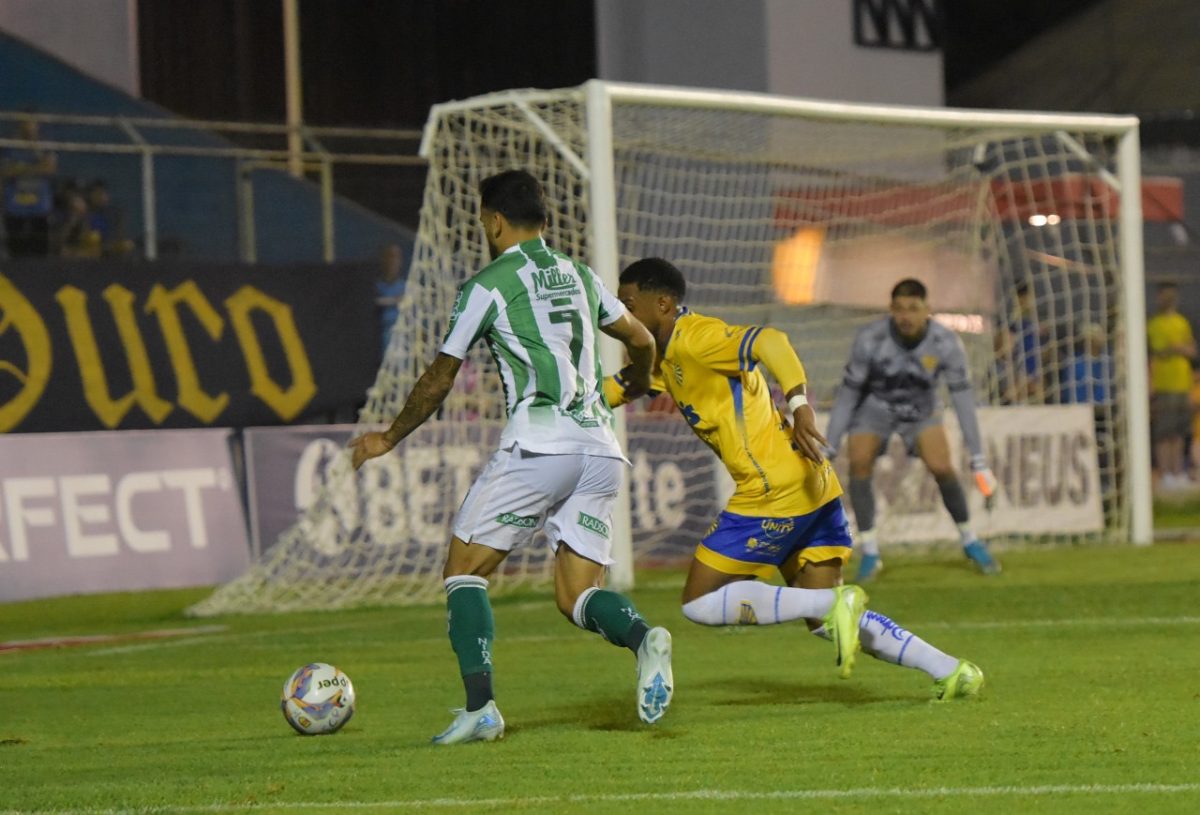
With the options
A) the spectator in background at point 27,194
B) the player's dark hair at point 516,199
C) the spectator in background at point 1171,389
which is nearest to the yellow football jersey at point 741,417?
the player's dark hair at point 516,199

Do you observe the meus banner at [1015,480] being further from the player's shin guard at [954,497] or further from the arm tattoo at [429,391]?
the arm tattoo at [429,391]

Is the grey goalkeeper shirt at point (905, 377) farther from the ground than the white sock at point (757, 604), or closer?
farther from the ground

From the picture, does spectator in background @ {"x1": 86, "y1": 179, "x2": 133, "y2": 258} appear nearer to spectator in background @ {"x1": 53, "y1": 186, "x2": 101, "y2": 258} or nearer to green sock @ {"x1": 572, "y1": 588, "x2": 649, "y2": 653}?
spectator in background @ {"x1": 53, "y1": 186, "x2": 101, "y2": 258}

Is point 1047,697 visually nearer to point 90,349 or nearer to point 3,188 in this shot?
point 90,349

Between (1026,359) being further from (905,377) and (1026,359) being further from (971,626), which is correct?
(971,626)

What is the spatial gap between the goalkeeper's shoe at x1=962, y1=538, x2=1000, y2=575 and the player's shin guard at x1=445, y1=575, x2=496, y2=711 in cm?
741

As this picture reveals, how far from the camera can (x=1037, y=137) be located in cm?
1556

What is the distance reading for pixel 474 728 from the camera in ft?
20.0

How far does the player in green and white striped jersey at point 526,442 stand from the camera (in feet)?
20.1

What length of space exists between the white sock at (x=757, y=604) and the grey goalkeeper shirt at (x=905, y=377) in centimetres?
557

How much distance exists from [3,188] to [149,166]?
127 cm

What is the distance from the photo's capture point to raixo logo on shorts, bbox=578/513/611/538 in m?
6.36

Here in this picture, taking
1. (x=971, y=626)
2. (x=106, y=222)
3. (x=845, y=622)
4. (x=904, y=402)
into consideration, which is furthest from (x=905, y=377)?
(x=106, y=222)

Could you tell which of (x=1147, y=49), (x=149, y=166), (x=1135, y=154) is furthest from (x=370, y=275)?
(x=1147, y=49)
